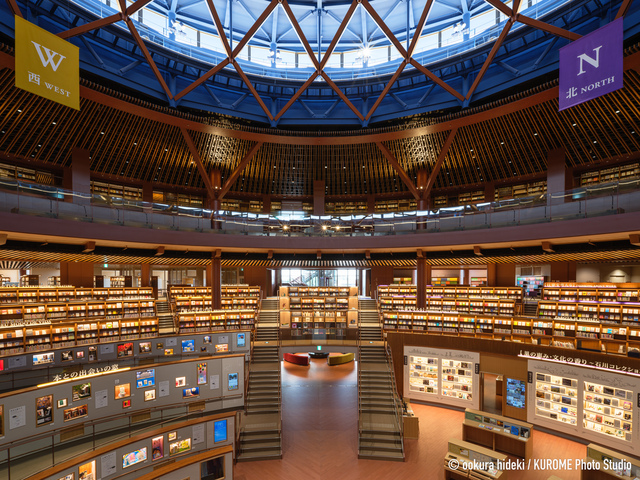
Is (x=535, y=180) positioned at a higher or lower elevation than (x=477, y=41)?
lower

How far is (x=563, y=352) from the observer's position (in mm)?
12461

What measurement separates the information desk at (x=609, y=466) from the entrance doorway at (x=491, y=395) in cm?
498

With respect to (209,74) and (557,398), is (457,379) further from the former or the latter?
(209,74)

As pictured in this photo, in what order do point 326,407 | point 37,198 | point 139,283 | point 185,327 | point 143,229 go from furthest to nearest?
point 139,283, point 185,327, point 143,229, point 326,407, point 37,198

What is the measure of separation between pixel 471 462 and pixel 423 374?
6067 millimetres

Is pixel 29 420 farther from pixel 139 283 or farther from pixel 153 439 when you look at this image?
pixel 139 283

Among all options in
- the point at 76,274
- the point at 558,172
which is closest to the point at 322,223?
the point at 558,172

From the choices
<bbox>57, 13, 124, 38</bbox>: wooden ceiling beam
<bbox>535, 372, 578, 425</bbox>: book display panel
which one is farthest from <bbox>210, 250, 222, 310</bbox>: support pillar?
<bbox>535, 372, 578, 425</bbox>: book display panel

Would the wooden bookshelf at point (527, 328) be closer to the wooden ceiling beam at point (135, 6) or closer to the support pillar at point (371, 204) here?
the support pillar at point (371, 204)

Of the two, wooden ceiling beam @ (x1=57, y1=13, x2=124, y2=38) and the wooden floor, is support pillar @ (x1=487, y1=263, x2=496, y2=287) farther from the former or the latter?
wooden ceiling beam @ (x1=57, y1=13, x2=124, y2=38)

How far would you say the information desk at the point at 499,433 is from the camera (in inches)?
426

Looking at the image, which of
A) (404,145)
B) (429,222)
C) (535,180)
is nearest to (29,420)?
(429,222)

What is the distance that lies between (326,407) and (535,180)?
20.0m

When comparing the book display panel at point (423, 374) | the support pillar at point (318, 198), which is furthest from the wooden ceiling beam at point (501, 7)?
the support pillar at point (318, 198)
